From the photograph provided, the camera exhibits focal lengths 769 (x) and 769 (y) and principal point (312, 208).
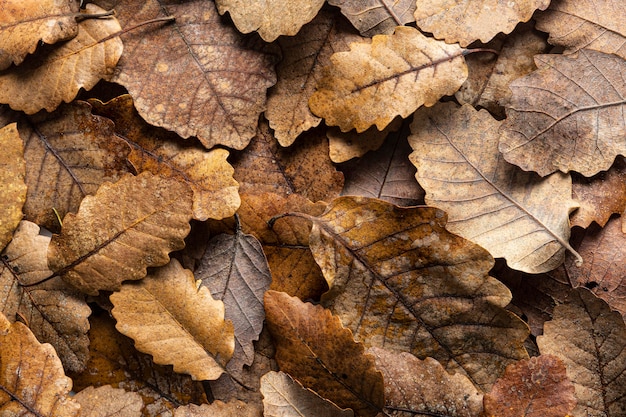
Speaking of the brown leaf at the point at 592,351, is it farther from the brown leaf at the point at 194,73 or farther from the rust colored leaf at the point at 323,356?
the brown leaf at the point at 194,73

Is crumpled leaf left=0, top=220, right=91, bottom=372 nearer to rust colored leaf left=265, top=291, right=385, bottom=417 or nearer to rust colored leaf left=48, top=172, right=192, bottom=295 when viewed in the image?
rust colored leaf left=48, top=172, right=192, bottom=295

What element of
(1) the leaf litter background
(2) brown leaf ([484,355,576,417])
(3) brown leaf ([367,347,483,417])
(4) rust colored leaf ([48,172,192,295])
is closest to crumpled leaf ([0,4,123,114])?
(1) the leaf litter background

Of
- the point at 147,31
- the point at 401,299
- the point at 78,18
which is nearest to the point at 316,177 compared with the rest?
the point at 401,299

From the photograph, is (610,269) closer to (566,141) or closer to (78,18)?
(566,141)

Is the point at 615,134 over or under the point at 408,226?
over

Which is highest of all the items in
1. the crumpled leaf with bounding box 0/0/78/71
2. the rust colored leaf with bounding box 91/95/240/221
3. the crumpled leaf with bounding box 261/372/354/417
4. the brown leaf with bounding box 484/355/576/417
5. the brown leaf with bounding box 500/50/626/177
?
the crumpled leaf with bounding box 0/0/78/71

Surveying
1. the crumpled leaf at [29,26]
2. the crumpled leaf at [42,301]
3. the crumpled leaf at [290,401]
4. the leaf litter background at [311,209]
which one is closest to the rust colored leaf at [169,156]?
the leaf litter background at [311,209]

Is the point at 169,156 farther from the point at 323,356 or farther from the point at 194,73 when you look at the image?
the point at 323,356
